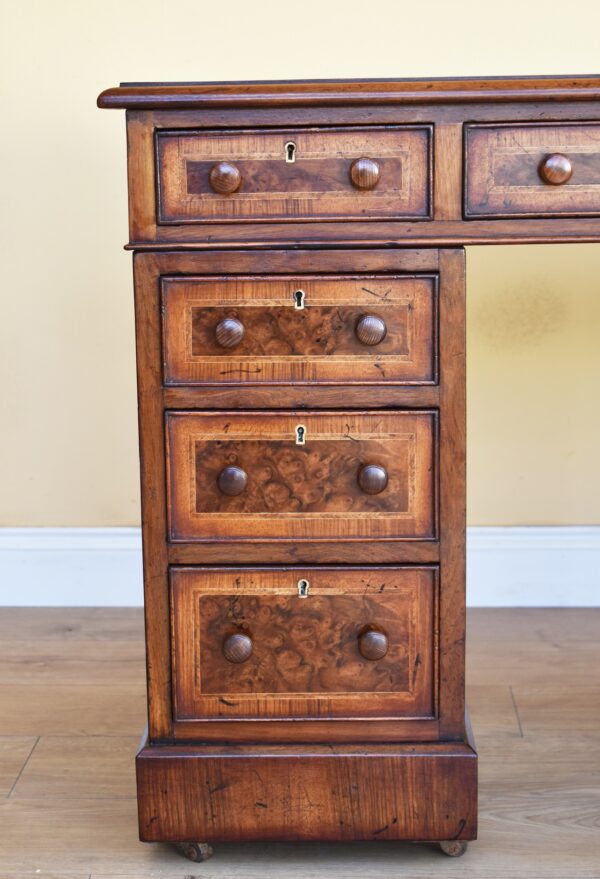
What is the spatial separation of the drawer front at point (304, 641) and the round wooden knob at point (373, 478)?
13 centimetres

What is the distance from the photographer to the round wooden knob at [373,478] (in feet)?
4.75

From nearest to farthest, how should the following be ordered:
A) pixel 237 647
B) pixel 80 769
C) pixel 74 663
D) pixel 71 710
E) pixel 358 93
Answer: pixel 358 93 → pixel 237 647 → pixel 80 769 → pixel 71 710 → pixel 74 663

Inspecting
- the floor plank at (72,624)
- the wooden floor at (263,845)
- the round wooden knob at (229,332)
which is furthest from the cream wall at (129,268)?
the round wooden knob at (229,332)

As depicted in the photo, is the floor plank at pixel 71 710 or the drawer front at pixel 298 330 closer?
the drawer front at pixel 298 330

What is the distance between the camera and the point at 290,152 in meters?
1.41

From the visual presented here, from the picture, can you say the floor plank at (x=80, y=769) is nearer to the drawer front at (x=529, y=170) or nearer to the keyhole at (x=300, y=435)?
the keyhole at (x=300, y=435)

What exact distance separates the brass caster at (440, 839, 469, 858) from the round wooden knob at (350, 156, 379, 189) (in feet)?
3.20

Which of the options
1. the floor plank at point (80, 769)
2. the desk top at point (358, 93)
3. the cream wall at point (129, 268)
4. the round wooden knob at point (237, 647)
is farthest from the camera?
the cream wall at point (129, 268)

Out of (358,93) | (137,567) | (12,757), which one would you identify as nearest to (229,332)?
(358,93)

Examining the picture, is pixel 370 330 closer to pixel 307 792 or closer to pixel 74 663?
pixel 307 792

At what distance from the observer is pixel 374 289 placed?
1.44m

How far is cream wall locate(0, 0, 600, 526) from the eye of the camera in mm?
2355

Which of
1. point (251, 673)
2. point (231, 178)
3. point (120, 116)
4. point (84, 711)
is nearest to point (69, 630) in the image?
point (84, 711)

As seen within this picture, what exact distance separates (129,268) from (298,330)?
3.74 ft
